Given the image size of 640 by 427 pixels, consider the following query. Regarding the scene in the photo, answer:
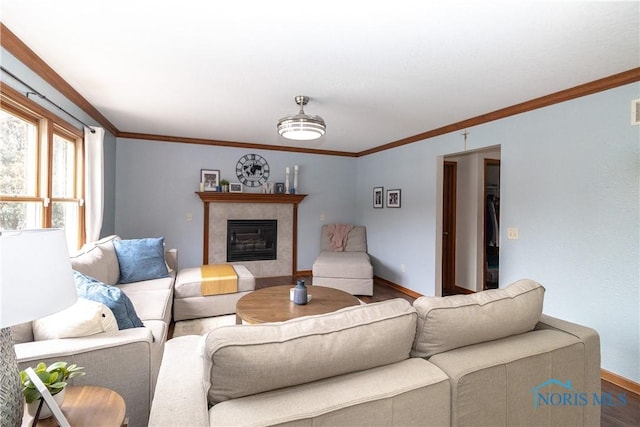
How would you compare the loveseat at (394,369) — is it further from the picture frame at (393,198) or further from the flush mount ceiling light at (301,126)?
the picture frame at (393,198)

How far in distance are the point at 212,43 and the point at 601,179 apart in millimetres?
3071

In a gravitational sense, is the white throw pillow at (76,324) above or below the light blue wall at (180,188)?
below

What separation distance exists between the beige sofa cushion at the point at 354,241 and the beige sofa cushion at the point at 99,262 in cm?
321

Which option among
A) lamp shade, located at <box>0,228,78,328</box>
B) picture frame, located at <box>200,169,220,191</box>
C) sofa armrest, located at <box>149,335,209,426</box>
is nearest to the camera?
lamp shade, located at <box>0,228,78,328</box>

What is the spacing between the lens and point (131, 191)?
4707 mm

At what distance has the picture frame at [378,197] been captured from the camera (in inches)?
211

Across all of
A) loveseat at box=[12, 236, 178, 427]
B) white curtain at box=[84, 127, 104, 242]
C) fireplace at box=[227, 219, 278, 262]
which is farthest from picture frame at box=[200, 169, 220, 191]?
loveseat at box=[12, 236, 178, 427]

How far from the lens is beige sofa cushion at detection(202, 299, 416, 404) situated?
3.14 ft

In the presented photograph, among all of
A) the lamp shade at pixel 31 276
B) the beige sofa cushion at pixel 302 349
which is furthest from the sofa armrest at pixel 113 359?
the beige sofa cushion at pixel 302 349

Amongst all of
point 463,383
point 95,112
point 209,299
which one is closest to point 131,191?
point 95,112

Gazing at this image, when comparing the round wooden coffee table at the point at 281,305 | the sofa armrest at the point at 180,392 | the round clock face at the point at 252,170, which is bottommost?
the round wooden coffee table at the point at 281,305

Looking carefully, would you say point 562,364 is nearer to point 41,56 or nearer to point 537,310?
point 537,310

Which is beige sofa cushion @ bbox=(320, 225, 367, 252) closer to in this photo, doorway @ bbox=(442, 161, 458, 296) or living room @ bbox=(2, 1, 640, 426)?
living room @ bbox=(2, 1, 640, 426)

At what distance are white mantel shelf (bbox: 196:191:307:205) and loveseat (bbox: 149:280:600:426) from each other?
383 cm
